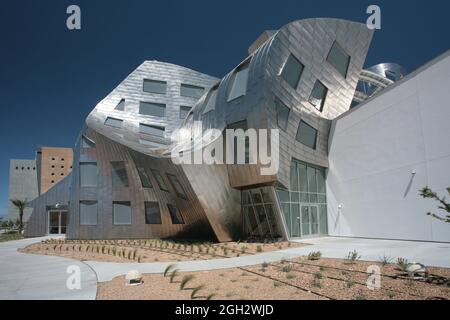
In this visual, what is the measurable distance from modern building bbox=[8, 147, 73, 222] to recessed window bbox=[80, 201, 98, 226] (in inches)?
2163

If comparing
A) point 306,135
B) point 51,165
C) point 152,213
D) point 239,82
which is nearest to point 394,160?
point 306,135

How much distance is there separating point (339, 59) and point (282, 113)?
7.93 meters

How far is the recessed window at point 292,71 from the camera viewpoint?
20.3m

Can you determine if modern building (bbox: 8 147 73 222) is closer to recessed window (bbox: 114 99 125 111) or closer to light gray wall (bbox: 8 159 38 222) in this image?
light gray wall (bbox: 8 159 38 222)

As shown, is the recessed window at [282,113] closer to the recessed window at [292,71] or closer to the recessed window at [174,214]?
the recessed window at [292,71]

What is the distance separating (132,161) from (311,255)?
16808 millimetres

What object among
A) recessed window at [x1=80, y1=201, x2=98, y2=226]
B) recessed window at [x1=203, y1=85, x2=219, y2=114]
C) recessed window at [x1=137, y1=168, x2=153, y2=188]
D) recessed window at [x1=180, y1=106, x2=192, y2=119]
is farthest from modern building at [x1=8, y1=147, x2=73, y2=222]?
recessed window at [x1=203, y1=85, x2=219, y2=114]

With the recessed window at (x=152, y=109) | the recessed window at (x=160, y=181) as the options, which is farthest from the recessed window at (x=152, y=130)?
the recessed window at (x=160, y=181)

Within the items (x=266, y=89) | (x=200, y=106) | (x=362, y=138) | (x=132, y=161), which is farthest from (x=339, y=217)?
(x=132, y=161)

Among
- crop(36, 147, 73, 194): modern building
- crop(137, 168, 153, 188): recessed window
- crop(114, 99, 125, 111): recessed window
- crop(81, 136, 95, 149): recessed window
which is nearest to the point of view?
crop(137, 168, 153, 188): recessed window

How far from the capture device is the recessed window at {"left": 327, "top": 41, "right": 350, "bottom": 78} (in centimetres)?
2338

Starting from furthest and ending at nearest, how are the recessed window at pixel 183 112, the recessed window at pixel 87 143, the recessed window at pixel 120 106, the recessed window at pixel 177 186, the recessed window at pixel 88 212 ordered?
the recessed window at pixel 183 112 < the recessed window at pixel 120 106 < the recessed window at pixel 87 143 < the recessed window at pixel 88 212 < the recessed window at pixel 177 186

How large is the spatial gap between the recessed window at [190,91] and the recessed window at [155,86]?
6.32ft
